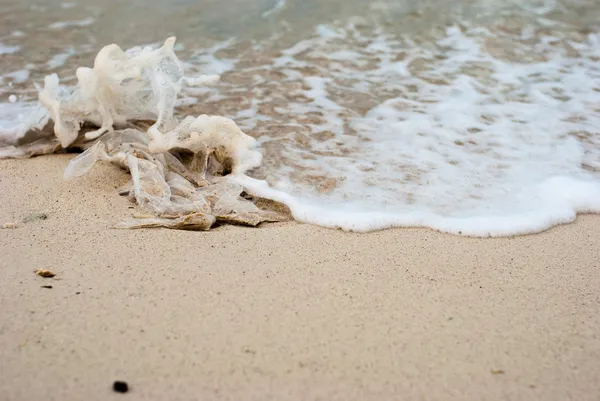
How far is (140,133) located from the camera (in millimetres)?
2742

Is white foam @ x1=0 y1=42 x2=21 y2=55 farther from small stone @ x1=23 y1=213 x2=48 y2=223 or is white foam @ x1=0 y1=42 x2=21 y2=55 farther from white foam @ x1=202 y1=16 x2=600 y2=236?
small stone @ x1=23 y1=213 x2=48 y2=223

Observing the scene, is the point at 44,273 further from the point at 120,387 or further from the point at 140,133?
the point at 140,133

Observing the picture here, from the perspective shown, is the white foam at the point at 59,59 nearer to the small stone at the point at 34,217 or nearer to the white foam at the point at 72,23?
the white foam at the point at 72,23

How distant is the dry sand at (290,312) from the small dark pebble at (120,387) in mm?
19

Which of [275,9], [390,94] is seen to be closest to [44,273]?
[390,94]

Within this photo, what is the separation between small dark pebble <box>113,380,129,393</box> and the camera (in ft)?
4.36

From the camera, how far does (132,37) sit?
4641mm

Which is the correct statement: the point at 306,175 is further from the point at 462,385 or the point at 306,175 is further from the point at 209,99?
the point at 462,385

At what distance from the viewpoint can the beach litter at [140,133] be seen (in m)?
2.50

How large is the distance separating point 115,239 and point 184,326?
624 millimetres

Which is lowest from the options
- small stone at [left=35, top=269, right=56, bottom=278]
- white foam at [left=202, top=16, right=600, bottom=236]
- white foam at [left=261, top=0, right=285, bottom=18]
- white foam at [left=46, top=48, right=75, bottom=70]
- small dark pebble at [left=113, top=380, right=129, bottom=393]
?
white foam at [left=202, top=16, right=600, bottom=236]

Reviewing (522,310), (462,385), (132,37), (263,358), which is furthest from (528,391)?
(132,37)

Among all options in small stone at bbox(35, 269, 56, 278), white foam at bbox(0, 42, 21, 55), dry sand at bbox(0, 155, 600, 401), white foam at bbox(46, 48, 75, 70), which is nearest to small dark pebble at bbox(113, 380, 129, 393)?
dry sand at bbox(0, 155, 600, 401)

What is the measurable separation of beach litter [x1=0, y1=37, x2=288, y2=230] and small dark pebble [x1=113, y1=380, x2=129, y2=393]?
1145mm
